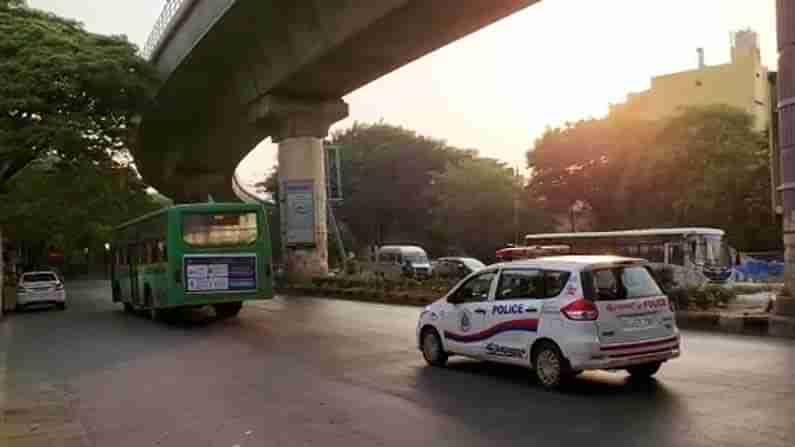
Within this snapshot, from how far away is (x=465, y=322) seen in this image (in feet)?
39.6

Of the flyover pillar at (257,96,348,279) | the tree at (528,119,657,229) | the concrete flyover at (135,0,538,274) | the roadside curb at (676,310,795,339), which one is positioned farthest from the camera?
the tree at (528,119,657,229)

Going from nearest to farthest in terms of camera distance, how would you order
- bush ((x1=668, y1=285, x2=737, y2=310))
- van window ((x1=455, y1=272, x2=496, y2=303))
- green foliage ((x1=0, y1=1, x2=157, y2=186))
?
van window ((x1=455, y1=272, x2=496, y2=303)) → bush ((x1=668, y1=285, x2=737, y2=310)) → green foliage ((x1=0, y1=1, x2=157, y2=186))

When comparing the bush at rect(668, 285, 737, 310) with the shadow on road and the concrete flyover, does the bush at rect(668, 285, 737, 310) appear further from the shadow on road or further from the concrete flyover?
the concrete flyover

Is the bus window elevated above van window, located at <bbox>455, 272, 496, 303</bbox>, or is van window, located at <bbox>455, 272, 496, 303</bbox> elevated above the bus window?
the bus window

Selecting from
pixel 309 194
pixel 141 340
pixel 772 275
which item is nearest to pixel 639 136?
pixel 772 275

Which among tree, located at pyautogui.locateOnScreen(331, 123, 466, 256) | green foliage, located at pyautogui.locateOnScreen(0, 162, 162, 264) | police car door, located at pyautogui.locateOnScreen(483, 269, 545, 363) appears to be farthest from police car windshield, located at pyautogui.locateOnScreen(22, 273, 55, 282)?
tree, located at pyautogui.locateOnScreen(331, 123, 466, 256)

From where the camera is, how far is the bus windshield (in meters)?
21.5

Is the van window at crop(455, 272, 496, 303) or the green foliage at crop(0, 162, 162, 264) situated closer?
the van window at crop(455, 272, 496, 303)

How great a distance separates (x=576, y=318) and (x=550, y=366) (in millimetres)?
747

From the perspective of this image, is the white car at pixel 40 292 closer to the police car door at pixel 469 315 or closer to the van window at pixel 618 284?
the police car door at pixel 469 315

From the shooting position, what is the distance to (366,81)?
3128 centimetres

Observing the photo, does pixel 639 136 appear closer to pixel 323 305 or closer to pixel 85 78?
pixel 323 305

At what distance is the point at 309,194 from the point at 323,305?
8363 millimetres

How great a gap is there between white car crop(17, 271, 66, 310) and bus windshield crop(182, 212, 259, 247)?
43.0ft
